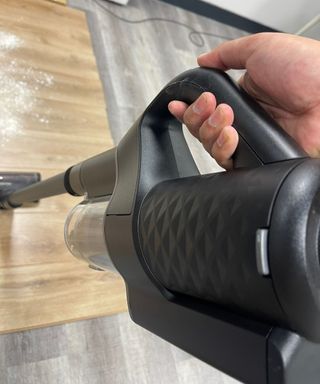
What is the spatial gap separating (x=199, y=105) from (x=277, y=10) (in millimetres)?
1946

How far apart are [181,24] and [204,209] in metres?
1.67

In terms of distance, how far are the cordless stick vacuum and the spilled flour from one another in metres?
0.66

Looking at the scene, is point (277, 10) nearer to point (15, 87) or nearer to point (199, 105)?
point (15, 87)

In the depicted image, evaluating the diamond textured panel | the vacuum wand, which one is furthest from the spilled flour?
the diamond textured panel

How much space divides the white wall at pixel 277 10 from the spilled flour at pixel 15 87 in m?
1.15

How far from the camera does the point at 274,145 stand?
1.29 ft

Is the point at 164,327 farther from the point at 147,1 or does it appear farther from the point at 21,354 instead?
the point at 147,1

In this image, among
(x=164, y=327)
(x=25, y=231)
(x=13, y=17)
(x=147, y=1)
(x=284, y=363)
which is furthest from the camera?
(x=147, y=1)

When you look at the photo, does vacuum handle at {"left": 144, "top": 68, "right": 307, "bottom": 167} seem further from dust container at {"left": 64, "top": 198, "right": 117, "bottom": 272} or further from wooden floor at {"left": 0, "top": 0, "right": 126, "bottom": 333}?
wooden floor at {"left": 0, "top": 0, "right": 126, "bottom": 333}

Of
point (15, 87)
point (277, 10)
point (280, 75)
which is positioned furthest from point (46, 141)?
point (277, 10)

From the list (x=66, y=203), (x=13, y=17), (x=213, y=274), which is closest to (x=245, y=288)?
(x=213, y=274)

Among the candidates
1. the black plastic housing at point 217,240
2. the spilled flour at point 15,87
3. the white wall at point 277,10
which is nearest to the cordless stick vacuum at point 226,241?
the black plastic housing at point 217,240

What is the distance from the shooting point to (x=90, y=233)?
2.13 ft

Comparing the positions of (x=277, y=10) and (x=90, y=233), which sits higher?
(x=277, y=10)
